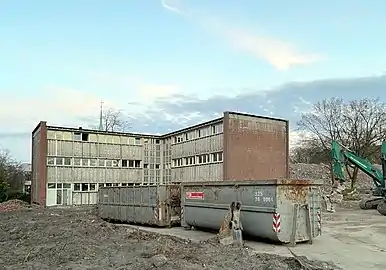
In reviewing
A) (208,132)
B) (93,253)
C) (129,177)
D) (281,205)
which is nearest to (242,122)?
(208,132)

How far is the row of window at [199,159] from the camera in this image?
37.4m

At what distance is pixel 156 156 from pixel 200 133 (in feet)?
27.6

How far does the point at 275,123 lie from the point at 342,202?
862 cm

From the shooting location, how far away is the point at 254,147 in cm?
3806

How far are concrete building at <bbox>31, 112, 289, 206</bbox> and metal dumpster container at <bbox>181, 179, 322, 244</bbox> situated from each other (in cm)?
2017

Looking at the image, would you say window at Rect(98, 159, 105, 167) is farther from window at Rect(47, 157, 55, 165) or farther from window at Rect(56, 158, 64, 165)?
window at Rect(47, 157, 55, 165)

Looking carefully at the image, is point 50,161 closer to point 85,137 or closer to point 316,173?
point 85,137

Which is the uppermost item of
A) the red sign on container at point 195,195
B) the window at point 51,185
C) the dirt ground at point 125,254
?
the red sign on container at point 195,195

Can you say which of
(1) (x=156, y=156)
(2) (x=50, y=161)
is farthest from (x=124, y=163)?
(2) (x=50, y=161)

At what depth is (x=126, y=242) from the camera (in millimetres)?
13844

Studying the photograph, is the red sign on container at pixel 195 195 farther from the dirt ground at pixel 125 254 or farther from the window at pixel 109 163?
the window at pixel 109 163

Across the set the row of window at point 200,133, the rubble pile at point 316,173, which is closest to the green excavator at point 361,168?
the row of window at point 200,133

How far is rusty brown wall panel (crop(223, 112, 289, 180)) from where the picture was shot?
119ft

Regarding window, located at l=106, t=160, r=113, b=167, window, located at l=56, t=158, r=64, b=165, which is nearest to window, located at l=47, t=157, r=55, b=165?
window, located at l=56, t=158, r=64, b=165
